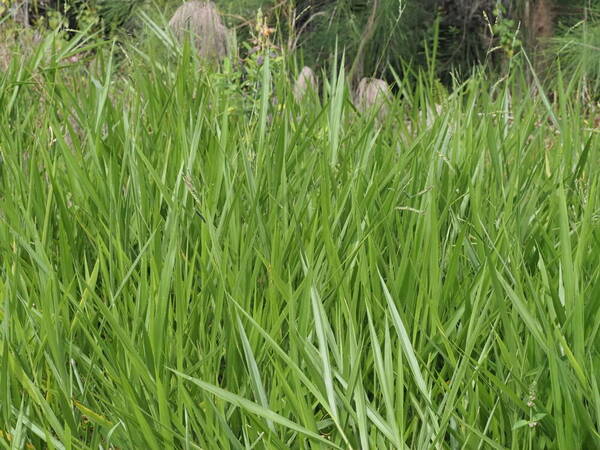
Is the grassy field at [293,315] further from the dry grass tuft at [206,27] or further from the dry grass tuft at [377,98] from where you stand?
the dry grass tuft at [206,27]

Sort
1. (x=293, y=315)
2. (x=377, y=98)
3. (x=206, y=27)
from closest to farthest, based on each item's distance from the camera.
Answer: (x=293, y=315)
(x=377, y=98)
(x=206, y=27)

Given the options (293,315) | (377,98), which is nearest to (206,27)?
(377,98)

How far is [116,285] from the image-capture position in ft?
4.09

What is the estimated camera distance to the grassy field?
3.14 feet

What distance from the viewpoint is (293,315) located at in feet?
3.28

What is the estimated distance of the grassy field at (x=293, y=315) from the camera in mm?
958

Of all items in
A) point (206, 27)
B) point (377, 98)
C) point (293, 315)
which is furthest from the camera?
point (206, 27)

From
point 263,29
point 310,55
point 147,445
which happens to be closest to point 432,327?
point 147,445

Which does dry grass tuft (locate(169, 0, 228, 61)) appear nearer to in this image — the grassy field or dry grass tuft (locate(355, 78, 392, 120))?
dry grass tuft (locate(355, 78, 392, 120))

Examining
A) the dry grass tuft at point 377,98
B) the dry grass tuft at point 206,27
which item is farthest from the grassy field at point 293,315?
the dry grass tuft at point 206,27

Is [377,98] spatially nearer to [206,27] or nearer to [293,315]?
[293,315]

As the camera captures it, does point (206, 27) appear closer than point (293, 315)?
No

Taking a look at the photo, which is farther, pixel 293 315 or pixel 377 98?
pixel 377 98

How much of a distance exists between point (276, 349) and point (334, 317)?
7.2 inches
